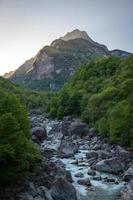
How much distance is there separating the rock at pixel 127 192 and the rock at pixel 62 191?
17.8ft

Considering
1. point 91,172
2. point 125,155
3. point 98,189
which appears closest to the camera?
point 98,189

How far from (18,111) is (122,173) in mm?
16450

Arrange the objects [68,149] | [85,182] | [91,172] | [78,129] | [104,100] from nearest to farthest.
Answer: [85,182], [91,172], [68,149], [78,129], [104,100]

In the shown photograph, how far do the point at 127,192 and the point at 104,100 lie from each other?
2066 inches

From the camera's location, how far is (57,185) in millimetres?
42062

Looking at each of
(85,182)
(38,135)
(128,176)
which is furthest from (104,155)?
(38,135)

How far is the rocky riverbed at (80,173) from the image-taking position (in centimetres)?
4159

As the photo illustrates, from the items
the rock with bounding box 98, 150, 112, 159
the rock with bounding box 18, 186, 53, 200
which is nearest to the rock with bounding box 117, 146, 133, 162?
the rock with bounding box 98, 150, 112, 159

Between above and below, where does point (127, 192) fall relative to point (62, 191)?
below

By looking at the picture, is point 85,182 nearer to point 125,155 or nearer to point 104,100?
point 125,155

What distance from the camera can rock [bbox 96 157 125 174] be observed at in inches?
2135

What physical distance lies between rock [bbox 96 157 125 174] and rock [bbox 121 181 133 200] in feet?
22.6

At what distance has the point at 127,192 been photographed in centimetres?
4384

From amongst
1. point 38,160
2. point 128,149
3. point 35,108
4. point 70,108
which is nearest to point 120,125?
point 128,149
